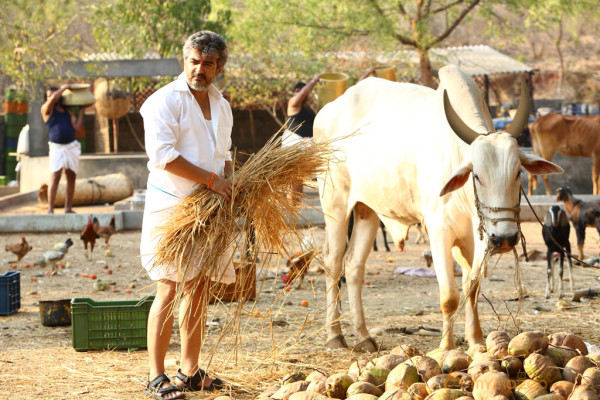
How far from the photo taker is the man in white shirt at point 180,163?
4.50 meters

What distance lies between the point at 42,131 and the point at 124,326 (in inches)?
531

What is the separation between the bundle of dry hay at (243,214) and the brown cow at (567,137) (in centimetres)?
1130

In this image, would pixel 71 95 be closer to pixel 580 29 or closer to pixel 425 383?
pixel 425 383

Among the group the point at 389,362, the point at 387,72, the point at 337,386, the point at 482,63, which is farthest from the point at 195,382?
the point at 482,63

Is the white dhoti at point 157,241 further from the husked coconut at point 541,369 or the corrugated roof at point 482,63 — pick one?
the corrugated roof at point 482,63

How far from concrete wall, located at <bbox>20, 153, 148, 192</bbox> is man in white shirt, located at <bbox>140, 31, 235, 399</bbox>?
13.6 meters

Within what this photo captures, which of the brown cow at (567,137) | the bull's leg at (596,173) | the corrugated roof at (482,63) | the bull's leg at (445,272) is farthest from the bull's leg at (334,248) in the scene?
the corrugated roof at (482,63)

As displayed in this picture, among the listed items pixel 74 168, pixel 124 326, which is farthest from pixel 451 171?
pixel 74 168

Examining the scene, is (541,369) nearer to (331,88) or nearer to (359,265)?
(359,265)

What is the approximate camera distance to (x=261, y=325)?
669 centimetres

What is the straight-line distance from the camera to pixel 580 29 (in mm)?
46688

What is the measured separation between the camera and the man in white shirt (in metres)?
4.50

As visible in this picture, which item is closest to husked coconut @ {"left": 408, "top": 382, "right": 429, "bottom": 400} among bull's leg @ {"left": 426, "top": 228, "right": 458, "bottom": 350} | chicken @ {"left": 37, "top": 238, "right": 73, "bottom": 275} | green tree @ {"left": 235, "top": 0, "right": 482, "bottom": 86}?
bull's leg @ {"left": 426, "top": 228, "right": 458, "bottom": 350}

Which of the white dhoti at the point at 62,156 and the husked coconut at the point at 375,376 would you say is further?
the white dhoti at the point at 62,156
